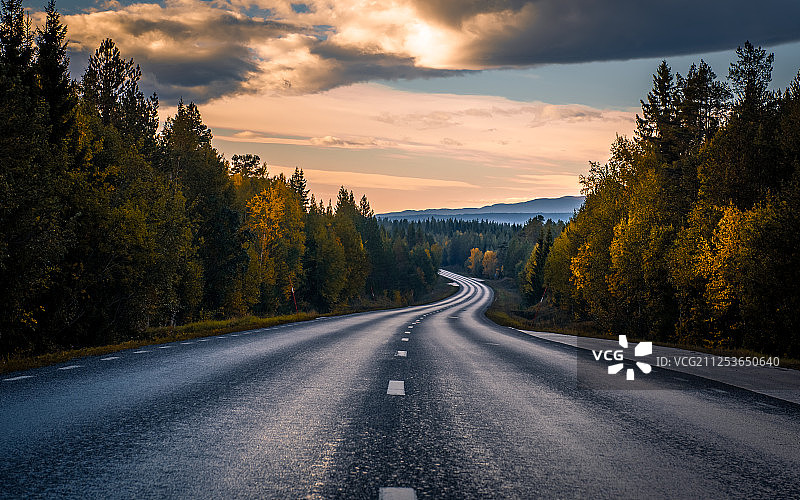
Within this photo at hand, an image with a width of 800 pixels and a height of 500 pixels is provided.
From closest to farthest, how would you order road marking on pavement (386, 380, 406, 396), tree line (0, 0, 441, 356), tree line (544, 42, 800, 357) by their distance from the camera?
1. road marking on pavement (386, 380, 406, 396)
2. tree line (0, 0, 441, 356)
3. tree line (544, 42, 800, 357)

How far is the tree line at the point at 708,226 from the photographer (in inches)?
829

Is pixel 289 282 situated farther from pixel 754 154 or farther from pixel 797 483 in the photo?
pixel 797 483

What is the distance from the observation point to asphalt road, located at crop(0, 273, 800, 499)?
141 inches

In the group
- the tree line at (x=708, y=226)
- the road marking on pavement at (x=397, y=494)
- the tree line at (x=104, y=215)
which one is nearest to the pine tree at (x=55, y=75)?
the tree line at (x=104, y=215)

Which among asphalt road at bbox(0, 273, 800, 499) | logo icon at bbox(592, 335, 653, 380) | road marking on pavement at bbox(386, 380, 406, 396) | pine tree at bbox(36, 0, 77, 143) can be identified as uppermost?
pine tree at bbox(36, 0, 77, 143)

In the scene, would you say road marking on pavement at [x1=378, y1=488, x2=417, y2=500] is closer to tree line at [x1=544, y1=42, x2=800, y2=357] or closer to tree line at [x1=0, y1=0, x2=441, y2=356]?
tree line at [x1=0, y1=0, x2=441, y2=356]

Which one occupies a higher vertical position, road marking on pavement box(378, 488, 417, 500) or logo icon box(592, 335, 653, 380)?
road marking on pavement box(378, 488, 417, 500)

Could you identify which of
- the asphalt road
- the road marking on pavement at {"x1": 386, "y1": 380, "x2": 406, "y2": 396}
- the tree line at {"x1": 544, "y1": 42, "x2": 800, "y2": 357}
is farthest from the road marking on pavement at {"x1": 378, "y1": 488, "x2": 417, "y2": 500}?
the tree line at {"x1": 544, "y1": 42, "x2": 800, "y2": 357}

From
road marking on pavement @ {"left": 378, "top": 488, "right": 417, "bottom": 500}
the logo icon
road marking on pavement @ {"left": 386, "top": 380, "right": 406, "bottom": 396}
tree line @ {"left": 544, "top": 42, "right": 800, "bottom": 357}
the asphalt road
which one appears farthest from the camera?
tree line @ {"left": 544, "top": 42, "right": 800, "bottom": 357}

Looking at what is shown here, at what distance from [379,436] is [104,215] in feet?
73.1

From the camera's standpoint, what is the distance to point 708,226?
27.2 metres

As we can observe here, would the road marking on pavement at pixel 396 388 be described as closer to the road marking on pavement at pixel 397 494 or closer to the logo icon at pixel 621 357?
the road marking on pavement at pixel 397 494

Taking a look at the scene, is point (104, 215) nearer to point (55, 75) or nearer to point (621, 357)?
point (55, 75)

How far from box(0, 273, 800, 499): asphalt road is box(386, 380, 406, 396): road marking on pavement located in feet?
0.10
